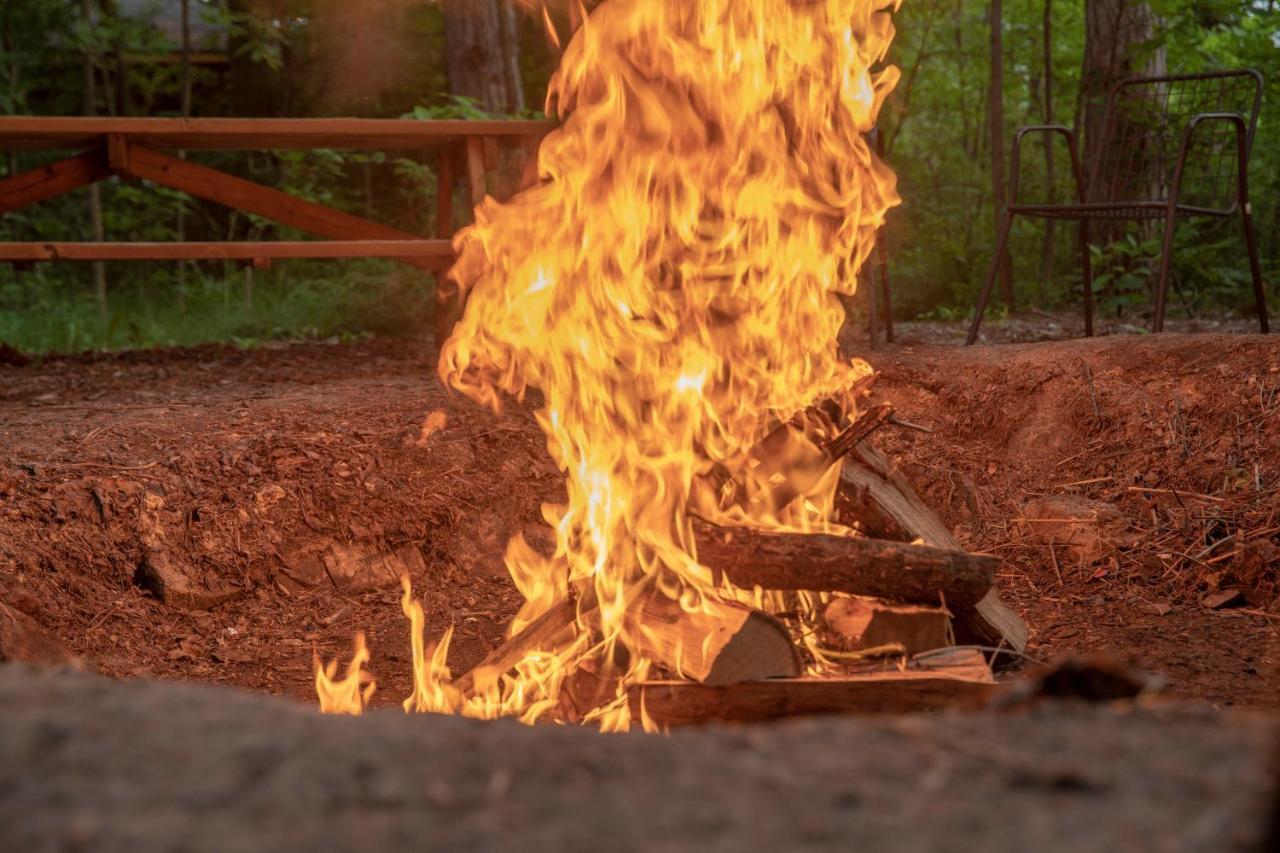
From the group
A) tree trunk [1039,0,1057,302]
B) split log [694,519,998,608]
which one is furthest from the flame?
tree trunk [1039,0,1057,302]

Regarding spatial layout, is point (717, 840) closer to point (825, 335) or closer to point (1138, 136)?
point (825, 335)

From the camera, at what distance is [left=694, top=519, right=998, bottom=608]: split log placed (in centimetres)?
296

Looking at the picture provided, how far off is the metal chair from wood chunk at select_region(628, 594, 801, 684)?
293 cm

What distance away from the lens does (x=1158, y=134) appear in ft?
20.5

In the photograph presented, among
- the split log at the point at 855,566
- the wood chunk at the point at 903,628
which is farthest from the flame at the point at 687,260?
the wood chunk at the point at 903,628

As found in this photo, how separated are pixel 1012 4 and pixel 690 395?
763 cm

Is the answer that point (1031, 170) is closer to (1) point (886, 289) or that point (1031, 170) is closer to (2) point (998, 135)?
(2) point (998, 135)

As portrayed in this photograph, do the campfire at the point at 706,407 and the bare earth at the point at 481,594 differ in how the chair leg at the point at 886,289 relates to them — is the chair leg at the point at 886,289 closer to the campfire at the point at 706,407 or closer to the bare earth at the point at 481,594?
the bare earth at the point at 481,594

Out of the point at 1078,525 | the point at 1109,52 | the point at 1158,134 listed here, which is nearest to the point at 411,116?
the point at 1109,52

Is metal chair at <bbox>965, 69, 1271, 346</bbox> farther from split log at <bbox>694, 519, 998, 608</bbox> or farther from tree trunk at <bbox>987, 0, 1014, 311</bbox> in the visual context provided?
split log at <bbox>694, 519, 998, 608</bbox>

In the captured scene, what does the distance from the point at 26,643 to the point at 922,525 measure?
233 cm

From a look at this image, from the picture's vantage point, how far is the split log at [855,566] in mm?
2955

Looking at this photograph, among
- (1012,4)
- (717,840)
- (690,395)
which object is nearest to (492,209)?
(690,395)

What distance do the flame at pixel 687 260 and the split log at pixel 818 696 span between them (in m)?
0.65
